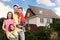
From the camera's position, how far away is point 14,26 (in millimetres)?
2633

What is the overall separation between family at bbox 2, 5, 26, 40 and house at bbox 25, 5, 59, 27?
3.1 inches

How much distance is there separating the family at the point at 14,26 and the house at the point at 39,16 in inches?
3.1

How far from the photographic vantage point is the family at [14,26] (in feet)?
8.60

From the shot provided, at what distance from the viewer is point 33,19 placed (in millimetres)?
2613

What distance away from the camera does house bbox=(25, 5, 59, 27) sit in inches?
103

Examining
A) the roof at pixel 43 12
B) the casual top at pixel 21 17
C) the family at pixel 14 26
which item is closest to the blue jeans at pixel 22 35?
the family at pixel 14 26

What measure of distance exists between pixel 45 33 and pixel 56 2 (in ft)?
1.23

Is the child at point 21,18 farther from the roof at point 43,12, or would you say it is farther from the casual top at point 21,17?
the roof at point 43,12

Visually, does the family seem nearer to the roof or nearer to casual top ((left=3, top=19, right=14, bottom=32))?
casual top ((left=3, top=19, right=14, bottom=32))

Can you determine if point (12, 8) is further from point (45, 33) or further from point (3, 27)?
point (45, 33)

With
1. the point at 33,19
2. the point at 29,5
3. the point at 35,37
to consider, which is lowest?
the point at 35,37

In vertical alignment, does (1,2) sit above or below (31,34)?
above

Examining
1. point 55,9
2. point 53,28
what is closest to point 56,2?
point 55,9

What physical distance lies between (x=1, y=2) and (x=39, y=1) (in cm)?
43
